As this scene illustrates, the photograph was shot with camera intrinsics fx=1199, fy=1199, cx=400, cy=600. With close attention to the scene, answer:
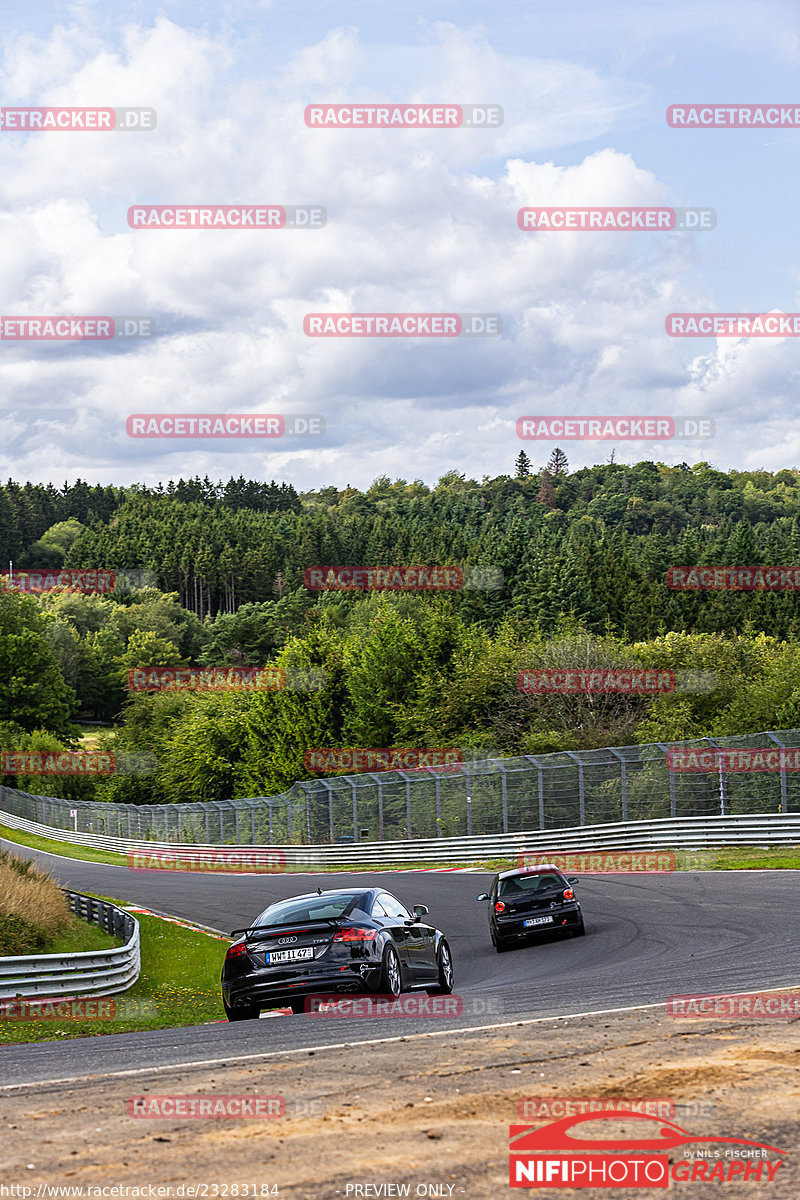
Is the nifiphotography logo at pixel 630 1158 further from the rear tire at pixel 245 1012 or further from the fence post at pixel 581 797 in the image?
the fence post at pixel 581 797

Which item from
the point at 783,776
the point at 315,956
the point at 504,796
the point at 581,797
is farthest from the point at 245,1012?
the point at 504,796

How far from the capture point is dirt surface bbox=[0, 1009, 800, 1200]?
5.12 metres

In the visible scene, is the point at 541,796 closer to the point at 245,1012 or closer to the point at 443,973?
the point at 443,973

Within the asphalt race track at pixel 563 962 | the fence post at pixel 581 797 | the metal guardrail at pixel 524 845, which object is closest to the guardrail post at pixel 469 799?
the metal guardrail at pixel 524 845

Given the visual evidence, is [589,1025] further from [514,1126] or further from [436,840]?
[436,840]

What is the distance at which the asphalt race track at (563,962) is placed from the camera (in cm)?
926

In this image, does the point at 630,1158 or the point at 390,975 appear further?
the point at 390,975

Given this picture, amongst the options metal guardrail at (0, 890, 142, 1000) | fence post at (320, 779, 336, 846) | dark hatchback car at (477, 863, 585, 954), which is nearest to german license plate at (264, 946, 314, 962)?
metal guardrail at (0, 890, 142, 1000)

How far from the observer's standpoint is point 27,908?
18.5 meters

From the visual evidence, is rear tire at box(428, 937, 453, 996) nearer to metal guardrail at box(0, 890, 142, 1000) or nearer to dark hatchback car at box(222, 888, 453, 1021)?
dark hatchback car at box(222, 888, 453, 1021)

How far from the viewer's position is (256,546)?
18425 cm

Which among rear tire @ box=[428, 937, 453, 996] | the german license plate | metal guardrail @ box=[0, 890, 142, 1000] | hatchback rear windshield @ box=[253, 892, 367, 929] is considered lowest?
metal guardrail @ box=[0, 890, 142, 1000]

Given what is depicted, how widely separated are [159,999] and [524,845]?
58.0 feet

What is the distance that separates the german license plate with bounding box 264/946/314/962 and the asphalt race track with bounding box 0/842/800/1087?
0.54 m
